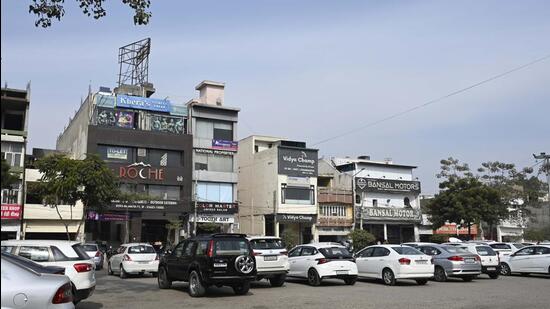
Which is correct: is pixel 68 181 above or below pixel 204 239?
above

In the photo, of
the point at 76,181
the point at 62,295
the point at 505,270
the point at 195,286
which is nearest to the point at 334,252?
the point at 195,286

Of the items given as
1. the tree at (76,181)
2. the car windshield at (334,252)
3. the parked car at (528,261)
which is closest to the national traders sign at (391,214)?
the parked car at (528,261)

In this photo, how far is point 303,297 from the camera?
48.6 feet

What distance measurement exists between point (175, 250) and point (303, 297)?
4.33 metres

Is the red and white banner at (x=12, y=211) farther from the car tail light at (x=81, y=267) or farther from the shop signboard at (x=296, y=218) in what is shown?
the car tail light at (x=81, y=267)

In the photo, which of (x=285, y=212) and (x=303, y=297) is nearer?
(x=303, y=297)

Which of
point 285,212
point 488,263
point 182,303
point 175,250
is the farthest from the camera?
point 285,212

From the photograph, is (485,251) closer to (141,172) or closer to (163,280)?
(163,280)

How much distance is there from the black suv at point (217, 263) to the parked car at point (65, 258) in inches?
129

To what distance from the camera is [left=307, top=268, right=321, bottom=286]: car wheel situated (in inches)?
734

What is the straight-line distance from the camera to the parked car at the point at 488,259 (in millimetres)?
22469

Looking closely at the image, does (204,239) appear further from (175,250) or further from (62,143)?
(62,143)

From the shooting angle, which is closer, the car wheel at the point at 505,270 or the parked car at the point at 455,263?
the parked car at the point at 455,263

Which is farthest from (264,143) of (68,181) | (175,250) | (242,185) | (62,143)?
(175,250)
